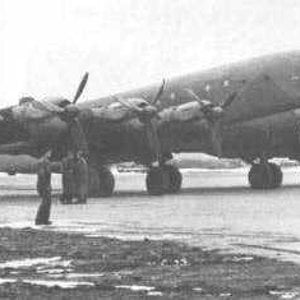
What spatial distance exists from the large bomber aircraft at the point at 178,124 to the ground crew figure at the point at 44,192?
27.0ft

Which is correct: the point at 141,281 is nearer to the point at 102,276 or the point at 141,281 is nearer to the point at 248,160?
the point at 102,276

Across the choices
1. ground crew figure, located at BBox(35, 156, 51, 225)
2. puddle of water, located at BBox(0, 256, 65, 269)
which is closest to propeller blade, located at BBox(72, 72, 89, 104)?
ground crew figure, located at BBox(35, 156, 51, 225)

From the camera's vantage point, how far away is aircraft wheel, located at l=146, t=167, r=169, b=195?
29.4 m

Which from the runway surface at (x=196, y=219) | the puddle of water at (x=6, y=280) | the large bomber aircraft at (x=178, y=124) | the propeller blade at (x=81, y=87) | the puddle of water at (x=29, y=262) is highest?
the propeller blade at (x=81, y=87)

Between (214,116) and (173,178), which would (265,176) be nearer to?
(173,178)

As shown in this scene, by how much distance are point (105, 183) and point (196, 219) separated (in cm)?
1154

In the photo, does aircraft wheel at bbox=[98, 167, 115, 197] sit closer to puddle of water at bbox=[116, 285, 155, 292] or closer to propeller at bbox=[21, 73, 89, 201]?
propeller at bbox=[21, 73, 89, 201]

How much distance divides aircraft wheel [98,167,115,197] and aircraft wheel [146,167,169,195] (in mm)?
1385

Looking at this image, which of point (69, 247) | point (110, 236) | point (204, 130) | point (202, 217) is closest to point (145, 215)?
point (202, 217)

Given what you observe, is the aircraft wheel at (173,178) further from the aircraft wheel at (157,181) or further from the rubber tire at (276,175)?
the rubber tire at (276,175)

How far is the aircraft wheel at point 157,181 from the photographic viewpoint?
29391mm

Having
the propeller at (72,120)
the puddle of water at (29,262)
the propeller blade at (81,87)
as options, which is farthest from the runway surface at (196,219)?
the propeller blade at (81,87)

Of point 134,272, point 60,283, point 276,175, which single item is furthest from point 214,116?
point 60,283

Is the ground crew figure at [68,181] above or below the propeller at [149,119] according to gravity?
below
